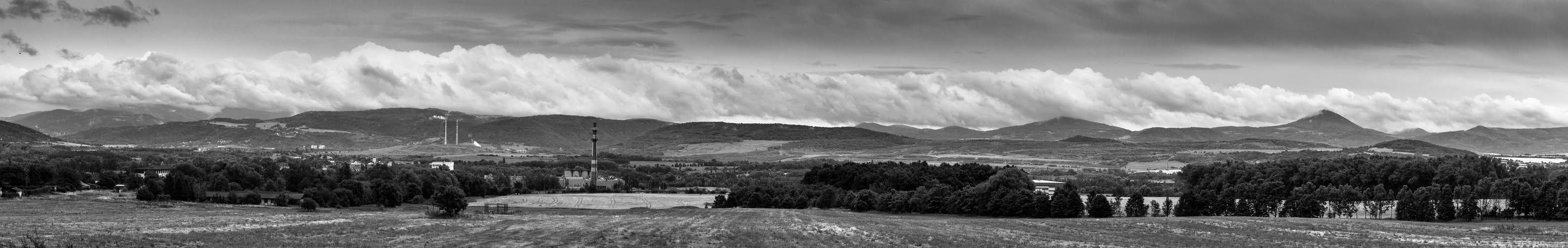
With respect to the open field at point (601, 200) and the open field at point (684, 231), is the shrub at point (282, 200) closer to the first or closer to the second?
the open field at point (601, 200)

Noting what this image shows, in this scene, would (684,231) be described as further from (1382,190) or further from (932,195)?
(1382,190)

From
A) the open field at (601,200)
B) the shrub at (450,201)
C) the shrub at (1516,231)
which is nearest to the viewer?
the shrub at (1516,231)

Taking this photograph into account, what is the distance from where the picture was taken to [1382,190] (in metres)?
92.7

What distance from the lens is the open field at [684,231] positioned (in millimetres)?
35750

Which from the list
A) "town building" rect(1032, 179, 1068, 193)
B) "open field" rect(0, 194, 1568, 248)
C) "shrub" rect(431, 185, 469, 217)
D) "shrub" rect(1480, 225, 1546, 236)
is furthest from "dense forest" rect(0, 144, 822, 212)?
"shrub" rect(1480, 225, 1546, 236)

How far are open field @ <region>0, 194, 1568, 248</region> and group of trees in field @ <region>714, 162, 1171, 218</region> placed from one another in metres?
11.8

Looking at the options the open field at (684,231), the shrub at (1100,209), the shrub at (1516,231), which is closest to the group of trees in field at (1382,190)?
the shrub at (1100,209)

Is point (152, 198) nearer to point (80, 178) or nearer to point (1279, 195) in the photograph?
point (80, 178)

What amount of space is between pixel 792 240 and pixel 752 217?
97.9ft

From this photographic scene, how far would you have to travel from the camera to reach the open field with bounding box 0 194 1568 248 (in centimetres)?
3575

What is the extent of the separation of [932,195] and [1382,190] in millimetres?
39566

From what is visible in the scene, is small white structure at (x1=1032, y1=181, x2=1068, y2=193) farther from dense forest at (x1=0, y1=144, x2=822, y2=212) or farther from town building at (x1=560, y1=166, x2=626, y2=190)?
town building at (x1=560, y1=166, x2=626, y2=190)

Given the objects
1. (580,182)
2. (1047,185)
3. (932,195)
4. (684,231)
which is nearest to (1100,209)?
(932,195)

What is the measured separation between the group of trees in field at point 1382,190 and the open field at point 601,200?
5333 cm
